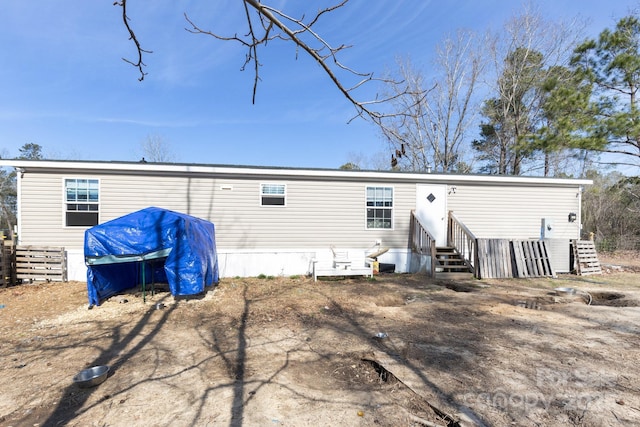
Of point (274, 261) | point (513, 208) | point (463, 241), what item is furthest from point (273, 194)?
point (513, 208)

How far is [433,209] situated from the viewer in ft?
34.9

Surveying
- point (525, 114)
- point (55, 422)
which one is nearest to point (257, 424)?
point (55, 422)

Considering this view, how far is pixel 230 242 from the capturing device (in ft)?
31.2

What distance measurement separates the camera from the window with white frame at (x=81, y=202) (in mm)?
8781

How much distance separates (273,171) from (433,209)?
542cm

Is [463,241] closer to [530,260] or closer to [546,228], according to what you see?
[530,260]

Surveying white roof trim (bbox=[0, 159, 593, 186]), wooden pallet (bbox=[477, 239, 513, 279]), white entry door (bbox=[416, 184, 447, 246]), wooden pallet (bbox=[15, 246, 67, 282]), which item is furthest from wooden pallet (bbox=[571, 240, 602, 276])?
wooden pallet (bbox=[15, 246, 67, 282])

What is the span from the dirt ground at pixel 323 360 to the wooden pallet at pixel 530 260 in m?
2.43

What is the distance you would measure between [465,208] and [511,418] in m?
9.03

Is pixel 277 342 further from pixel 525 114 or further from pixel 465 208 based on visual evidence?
pixel 525 114

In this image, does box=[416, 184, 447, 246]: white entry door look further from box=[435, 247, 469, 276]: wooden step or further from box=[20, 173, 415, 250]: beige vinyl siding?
box=[435, 247, 469, 276]: wooden step

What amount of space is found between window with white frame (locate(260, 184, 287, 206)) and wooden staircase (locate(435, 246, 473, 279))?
5.16m

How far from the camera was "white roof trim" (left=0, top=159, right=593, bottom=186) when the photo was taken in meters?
8.62

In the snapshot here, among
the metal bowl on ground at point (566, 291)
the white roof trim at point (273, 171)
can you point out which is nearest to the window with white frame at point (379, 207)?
the white roof trim at point (273, 171)
